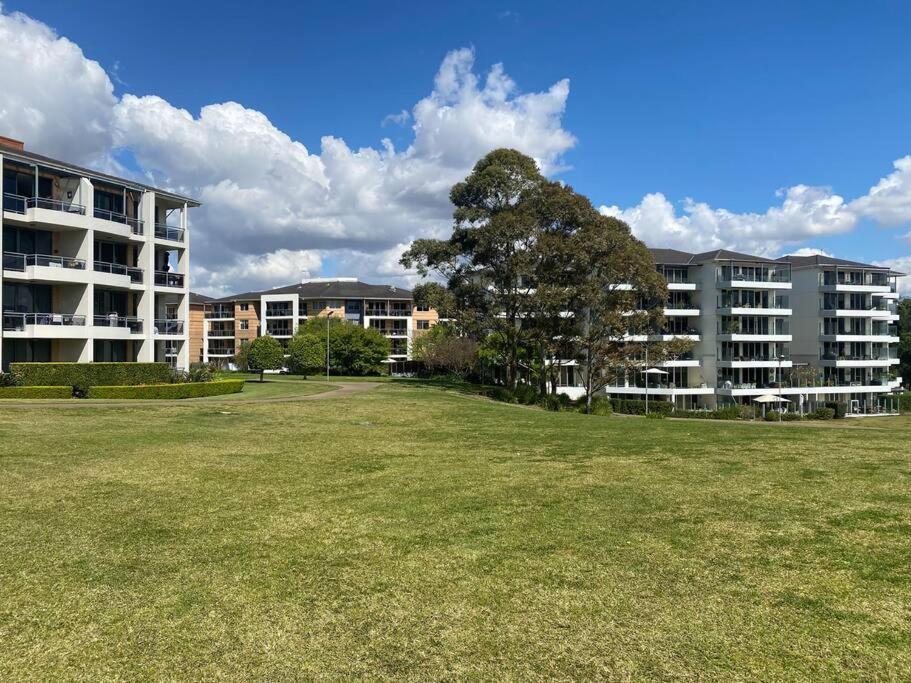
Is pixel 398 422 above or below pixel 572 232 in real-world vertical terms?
below

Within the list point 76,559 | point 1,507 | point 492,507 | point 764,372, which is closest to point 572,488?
point 492,507

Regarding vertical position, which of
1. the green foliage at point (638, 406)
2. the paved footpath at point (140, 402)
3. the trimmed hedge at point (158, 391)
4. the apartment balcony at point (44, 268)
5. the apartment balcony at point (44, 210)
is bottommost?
the green foliage at point (638, 406)

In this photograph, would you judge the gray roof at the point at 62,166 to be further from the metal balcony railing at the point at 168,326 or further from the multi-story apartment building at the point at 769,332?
the multi-story apartment building at the point at 769,332

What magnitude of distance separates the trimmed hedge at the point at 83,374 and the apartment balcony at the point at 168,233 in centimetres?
1166

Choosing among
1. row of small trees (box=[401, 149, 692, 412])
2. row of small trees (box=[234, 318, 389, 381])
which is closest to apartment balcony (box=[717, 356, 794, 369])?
row of small trees (box=[401, 149, 692, 412])

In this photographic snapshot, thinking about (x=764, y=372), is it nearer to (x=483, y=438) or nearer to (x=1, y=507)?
(x=483, y=438)

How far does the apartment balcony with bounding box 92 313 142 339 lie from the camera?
117 ft

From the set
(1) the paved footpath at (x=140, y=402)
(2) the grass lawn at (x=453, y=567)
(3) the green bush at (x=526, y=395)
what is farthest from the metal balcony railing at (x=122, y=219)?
(2) the grass lawn at (x=453, y=567)

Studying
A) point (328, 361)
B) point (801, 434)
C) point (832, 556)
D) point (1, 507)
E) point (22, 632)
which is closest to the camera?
point (22, 632)

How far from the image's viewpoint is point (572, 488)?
1088 cm

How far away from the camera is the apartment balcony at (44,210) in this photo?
32562mm

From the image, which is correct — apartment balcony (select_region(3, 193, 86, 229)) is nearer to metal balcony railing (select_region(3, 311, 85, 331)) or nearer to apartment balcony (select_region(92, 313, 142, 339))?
metal balcony railing (select_region(3, 311, 85, 331))

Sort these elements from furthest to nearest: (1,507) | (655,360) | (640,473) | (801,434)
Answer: (655,360) → (801,434) → (640,473) → (1,507)

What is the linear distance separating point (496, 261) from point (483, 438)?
25.4m
